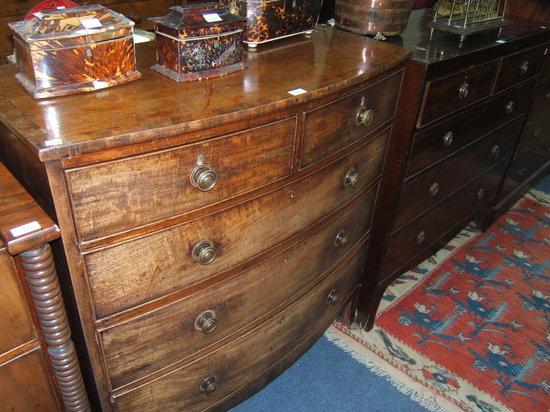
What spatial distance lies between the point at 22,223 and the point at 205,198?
34 cm

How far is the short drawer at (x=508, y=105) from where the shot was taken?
1.94 meters

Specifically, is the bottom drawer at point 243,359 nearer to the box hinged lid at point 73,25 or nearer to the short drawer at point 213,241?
the short drawer at point 213,241

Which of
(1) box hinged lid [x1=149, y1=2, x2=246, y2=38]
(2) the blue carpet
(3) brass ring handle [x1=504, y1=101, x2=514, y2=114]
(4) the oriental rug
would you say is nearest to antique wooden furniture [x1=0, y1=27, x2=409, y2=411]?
(1) box hinged lid [x1=149, y1=2, x2=246, y2=38]

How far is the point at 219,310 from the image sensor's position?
1175 mm

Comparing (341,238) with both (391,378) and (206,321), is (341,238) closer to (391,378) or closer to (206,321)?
(206,321)

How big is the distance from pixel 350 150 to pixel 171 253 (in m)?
0.60

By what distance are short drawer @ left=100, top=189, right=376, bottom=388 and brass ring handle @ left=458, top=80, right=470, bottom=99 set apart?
20.6 inches

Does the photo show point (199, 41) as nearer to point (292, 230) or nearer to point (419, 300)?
point (292, 230)

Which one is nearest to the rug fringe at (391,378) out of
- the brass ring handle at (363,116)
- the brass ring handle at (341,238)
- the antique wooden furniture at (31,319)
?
the brass ring handle at (341,238)

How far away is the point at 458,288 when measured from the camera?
227cm

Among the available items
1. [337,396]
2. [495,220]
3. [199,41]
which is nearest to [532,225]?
[495,220]

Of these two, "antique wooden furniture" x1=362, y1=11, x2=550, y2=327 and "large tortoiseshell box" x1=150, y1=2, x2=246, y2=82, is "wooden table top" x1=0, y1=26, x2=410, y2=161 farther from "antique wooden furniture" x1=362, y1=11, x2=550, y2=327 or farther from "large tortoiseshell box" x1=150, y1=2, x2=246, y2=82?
"antique wooden furniture" x1=362, y1=11, x2=550, y2=327

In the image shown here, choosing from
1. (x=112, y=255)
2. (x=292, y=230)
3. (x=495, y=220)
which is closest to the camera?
(x=112, y=255)

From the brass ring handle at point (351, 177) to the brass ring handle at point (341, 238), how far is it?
0.17m
